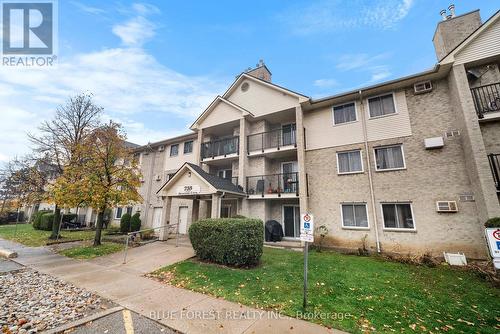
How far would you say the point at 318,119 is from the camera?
45.0 ft

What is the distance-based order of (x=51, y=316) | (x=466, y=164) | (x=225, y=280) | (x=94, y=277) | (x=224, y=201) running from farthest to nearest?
(x=224, y=201), (x=466, y=164), (x=94, y=277), (x=225, y=280), (x=51, y=316)

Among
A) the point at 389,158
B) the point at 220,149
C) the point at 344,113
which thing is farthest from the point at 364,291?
the point at 220,149

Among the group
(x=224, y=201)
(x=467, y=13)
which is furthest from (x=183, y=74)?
(x=467, y=13)

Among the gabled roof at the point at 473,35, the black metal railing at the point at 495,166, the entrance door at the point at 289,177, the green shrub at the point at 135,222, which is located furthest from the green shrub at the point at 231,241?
the green shrub at the point at 135,222

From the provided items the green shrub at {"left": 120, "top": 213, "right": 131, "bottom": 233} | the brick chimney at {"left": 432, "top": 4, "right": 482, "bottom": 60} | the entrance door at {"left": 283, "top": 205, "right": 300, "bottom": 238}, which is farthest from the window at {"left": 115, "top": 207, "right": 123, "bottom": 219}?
the brick chimney at {"left": 432, "top": 4, "right": 482, "bottom": 60}

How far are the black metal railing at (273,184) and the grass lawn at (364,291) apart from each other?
4.99 meters

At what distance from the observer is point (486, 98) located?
31.5 feet

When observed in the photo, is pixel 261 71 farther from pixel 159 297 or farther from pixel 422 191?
pixel 159 297

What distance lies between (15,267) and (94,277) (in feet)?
14.7

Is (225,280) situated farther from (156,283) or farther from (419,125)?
(419,125)

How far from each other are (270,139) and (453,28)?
12.3m

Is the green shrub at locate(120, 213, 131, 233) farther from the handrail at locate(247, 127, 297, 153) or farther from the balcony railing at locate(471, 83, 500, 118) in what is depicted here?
the balcony railing at locate(471, 83, 500, 118)

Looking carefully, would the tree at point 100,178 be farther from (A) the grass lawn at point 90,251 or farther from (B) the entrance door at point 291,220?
(B) the entrance door at point 291,220

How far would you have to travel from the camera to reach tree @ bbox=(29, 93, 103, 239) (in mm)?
16156
